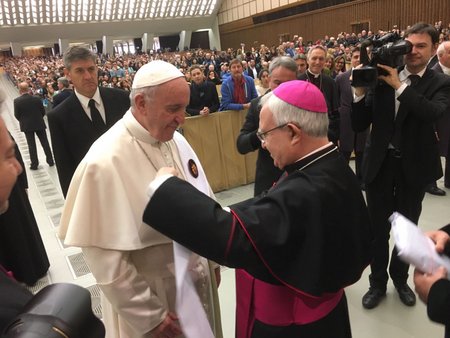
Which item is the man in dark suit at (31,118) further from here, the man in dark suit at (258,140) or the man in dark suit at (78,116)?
the man in dark suit at (258,140)

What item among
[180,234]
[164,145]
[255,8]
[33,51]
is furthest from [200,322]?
[33,51]

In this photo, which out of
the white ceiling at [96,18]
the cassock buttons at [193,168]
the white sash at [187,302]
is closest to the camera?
the white sash at [187,302]

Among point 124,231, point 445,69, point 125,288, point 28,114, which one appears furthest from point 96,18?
point 125,288

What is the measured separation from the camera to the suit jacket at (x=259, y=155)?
9.27 ft

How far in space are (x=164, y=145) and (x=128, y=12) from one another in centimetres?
4035

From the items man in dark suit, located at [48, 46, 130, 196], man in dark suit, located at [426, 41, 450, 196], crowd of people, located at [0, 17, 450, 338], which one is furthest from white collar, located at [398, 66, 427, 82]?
man in dark suit, located at [426, 41, 450, 196]

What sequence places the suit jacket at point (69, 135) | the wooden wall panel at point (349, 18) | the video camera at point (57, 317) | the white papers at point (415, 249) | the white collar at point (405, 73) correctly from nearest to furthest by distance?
the video camera at point (57, 317) < the white papers at point (415, 249) < the white collar at point (405, 73) < the suit jacket at point (69, 135) < the wooden wall panel at point (349, 18)

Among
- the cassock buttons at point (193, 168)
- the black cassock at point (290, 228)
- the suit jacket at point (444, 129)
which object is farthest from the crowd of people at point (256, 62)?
the black cassock at point (290, 228)

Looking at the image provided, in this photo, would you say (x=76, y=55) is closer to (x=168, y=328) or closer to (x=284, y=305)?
(x=168, y=328)

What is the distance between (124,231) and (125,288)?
0.22 meters

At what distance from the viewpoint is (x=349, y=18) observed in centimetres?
2089

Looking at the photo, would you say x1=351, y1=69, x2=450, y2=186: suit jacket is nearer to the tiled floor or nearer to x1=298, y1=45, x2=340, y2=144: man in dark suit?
the tiled floor

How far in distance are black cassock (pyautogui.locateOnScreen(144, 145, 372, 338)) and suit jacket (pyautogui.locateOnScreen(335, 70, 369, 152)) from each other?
3.84 metres

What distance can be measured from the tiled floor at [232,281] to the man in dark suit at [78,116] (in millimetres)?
418
